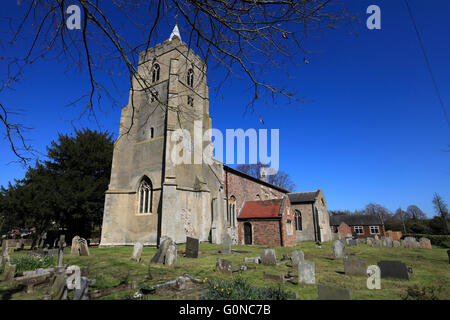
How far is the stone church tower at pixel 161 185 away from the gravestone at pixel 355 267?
10.4 metres

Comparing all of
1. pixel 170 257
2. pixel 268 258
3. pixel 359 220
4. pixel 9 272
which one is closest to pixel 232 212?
pixel 268 258

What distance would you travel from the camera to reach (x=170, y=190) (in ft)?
50.7

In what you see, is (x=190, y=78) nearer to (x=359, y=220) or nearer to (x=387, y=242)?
(x=387, y=242)

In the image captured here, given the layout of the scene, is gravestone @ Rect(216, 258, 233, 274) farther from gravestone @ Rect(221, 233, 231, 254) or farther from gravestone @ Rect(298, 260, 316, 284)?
gravestone @ Rect(221, 233, 231, 254)

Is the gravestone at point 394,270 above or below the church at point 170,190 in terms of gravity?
below

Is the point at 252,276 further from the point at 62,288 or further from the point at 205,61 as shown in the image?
the point at 205,61

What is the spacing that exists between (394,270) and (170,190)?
12397 millimetres

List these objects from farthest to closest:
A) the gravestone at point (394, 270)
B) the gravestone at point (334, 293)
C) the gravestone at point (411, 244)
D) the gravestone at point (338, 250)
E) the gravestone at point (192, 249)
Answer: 1. the gravestone at point (411, 244)
2. the gravestone at point (338, 250)
3. the gravestone at point (192, 249)
4. the gravestone at point (394, 270)
5. the gravestone at point (334, 293)

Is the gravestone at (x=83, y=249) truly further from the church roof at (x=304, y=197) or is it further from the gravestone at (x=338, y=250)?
the church roof at (x=304, y=197)

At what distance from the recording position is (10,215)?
20.8m

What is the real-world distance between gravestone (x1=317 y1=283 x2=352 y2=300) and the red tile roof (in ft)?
51.5

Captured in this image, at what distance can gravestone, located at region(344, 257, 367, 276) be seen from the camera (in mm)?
7684

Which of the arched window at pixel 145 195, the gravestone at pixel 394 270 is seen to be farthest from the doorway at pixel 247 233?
the gravestone at pixel 394 270

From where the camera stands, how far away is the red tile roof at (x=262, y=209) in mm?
20269
